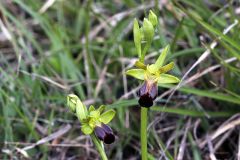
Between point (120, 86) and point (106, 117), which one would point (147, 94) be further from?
point (120, 86)

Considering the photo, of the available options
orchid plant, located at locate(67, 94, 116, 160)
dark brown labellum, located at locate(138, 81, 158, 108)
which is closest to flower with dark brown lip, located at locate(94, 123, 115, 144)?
orchid plant, located at locate(67, 94, 116, 160)

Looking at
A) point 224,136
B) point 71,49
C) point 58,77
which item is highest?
point 71,49

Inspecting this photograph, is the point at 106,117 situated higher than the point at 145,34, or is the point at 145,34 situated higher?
the point at 145,34

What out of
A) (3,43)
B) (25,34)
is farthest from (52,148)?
(3,43)

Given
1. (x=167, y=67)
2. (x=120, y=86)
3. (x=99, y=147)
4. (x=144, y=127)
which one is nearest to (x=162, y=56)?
(x=167, y=67)

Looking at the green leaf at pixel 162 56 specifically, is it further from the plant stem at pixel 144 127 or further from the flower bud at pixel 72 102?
the flower bud at pixel 72 102

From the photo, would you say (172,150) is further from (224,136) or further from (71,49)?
(71,49)
